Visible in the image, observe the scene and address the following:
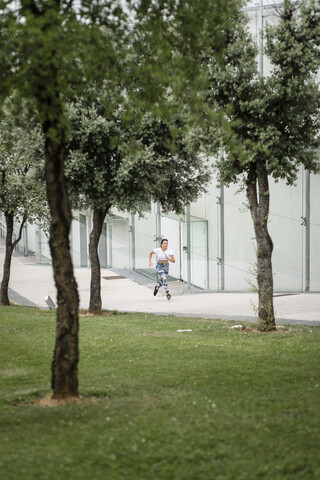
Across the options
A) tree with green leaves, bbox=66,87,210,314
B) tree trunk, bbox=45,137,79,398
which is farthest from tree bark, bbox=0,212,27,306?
tree trunk, bbox=45,137,79,398

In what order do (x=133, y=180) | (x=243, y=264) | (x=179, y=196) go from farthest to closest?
(x=243, y=264)
(x=179, y=196)
(x=133, y=180)

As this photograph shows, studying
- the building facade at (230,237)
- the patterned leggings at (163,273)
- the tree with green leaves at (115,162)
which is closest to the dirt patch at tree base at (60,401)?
the tree with green leaves at (115,162)

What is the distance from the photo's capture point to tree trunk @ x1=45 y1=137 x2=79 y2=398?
21.4 ft

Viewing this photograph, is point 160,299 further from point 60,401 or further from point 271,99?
point 60,401

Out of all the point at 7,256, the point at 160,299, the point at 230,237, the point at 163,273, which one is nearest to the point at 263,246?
the point at 163,273

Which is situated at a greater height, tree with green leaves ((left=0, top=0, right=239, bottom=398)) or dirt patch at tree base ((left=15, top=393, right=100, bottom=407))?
tree with green leaves ((left=0, top=0, right=239, bottom=398))

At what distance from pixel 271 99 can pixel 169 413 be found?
288 inches

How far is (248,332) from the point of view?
40.5ft

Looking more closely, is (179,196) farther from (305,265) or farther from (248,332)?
(305,265)

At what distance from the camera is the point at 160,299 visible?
65.8ft

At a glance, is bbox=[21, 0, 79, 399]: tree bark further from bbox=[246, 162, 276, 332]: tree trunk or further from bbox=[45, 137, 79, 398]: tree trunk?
bbox=[246, 162, 276, 332]: tree trunk

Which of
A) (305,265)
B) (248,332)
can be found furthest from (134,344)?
(305,265)

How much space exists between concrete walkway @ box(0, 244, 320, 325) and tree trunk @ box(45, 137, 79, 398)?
644cm

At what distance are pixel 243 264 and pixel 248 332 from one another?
370 inches
